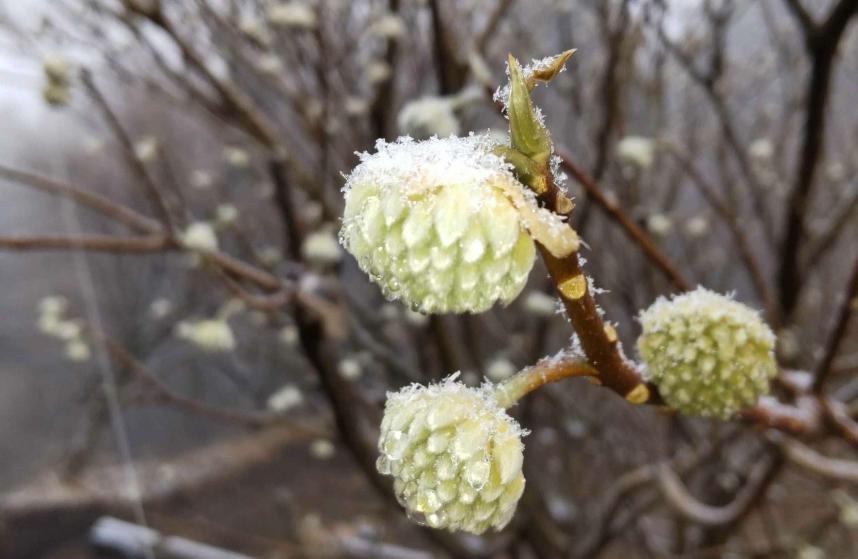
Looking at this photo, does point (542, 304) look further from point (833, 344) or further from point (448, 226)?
point (448, 226)

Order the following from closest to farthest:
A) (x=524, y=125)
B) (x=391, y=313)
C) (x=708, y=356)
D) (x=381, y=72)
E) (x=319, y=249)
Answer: (x=524, y=125), (x=708, y=356), (x=319, y=249), (x=381, y=72), (x=391, y=313)

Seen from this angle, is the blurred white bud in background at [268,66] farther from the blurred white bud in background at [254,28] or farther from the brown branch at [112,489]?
the brown branch at [112,489]

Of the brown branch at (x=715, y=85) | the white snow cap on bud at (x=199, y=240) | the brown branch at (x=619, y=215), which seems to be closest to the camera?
the brown branch at (x=619, y=215)

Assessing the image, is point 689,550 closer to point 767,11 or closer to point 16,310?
point 767,11

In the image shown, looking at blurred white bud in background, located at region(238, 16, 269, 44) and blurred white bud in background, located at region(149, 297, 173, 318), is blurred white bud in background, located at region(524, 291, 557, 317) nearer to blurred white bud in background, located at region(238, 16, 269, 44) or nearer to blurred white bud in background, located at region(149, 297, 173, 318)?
blurred white bud in background, located at region(238, 16, 269, 44)

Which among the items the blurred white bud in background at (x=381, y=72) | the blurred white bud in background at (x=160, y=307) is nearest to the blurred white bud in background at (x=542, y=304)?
the blurred white bud in background at (x=381, y=72)

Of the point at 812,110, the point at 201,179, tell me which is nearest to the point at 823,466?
the point at 812,110

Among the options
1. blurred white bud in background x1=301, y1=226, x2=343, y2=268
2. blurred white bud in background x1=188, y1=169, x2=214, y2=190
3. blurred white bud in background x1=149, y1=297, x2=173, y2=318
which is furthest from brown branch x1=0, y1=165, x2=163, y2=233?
blurred white bud in background x1=149, y1=297, x2=173, y2=318
